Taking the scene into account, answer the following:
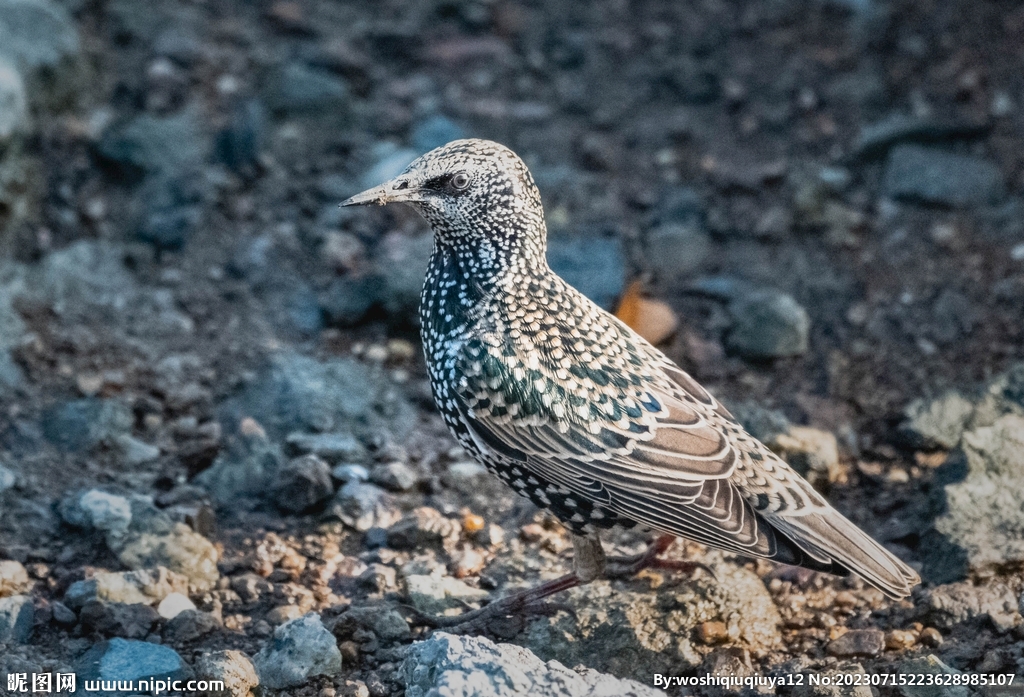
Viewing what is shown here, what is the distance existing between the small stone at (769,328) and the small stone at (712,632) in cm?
202

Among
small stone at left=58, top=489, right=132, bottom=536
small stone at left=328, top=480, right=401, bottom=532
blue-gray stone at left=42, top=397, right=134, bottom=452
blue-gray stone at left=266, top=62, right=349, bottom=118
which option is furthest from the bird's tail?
blue-gray stone at left=266, top=62, right=349, bottom=118

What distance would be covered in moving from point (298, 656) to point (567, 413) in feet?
4.52

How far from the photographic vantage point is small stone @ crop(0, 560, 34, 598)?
4770 mm

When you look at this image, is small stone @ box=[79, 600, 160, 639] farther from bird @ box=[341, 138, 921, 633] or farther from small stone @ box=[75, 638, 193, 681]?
bird @ box=[341, 138, 921, 633]

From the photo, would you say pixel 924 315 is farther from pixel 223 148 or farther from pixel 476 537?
pixel 223 148

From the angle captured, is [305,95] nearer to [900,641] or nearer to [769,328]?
[769,328]

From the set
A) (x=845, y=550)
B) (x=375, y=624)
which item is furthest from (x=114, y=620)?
(x=845, y=550)

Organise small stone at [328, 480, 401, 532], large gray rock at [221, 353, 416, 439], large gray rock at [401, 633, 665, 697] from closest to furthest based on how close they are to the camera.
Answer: large gray rock at [401, 633, 665, 697] < small stone at [328, 480, 401, 532] < large gray rock at [221, 353, 416, 439]

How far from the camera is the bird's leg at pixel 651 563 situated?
507 cm

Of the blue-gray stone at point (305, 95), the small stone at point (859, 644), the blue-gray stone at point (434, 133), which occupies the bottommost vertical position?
the small stone at point (859, 644)

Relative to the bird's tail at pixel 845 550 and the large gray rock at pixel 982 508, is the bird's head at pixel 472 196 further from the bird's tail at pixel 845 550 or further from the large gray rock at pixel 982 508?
the large gray rock at pixel 982 508

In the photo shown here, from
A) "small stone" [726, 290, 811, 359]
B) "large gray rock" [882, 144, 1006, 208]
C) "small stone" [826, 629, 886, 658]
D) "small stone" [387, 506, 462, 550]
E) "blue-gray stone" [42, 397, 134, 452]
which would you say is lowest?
"small stone" [826, 629, 886, 658]

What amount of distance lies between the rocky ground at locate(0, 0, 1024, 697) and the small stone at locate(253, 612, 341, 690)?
2 cm

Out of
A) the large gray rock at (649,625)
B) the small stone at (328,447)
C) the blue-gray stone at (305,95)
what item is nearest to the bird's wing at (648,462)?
the large gray rock at (649,625)
